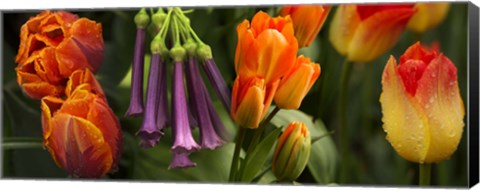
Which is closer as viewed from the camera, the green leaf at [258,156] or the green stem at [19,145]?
the green leaf at [258,156]

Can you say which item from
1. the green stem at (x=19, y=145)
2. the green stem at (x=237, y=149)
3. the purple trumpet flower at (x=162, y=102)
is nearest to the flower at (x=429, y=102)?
the green stem at (x=237, y=149)

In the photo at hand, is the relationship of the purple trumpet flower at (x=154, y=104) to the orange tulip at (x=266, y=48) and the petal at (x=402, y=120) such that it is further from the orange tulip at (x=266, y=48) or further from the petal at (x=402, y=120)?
the petal at (x=402, y=120)

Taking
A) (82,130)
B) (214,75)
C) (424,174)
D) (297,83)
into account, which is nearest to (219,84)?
(214,75)

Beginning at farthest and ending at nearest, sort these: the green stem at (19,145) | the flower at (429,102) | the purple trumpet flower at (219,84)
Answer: the green stem at (19,145), the purple trumpet flower at (219,84), the flower at (429,102)

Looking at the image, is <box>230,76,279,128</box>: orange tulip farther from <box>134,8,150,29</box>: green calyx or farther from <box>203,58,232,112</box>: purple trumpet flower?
<box>134,8,150,29</box>: green calyx

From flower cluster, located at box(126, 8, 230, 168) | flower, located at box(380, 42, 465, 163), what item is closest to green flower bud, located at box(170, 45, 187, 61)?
flower cluster, located at box(126, 8, 230, 168)

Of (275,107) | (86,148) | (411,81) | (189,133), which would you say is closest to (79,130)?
(86,148)
